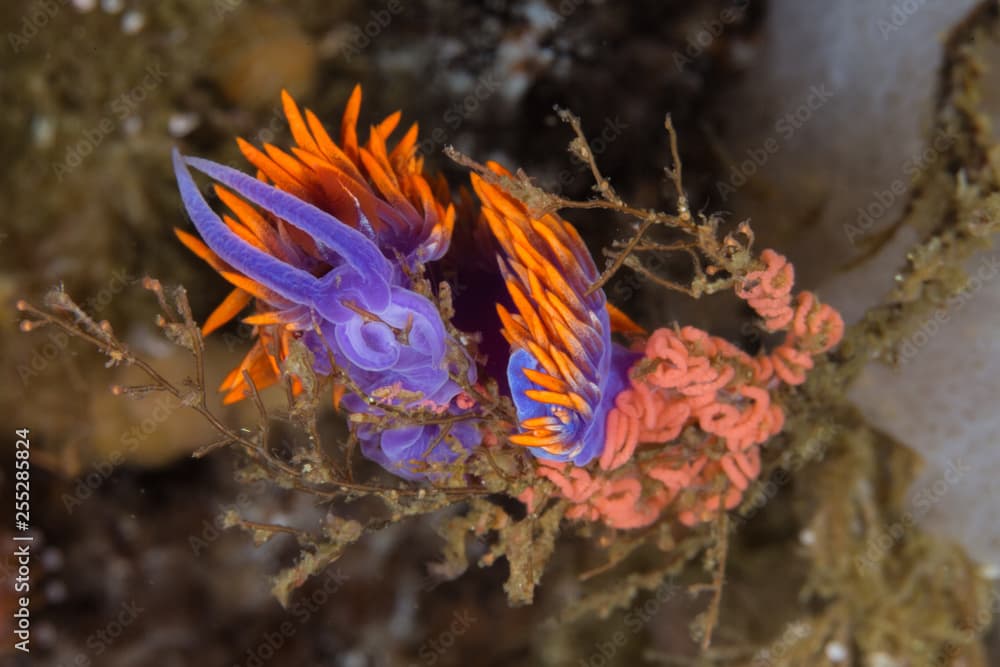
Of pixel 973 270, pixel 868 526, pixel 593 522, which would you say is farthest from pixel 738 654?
pixel 973 270

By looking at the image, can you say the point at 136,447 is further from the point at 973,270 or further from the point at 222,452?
the point at 973,270

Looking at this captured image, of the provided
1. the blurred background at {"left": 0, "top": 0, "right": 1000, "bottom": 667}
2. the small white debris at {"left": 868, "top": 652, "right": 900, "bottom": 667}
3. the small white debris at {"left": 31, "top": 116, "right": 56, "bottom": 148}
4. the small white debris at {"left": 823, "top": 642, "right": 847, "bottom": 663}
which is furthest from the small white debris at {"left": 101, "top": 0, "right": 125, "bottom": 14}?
the small white debris at {"left": 868, "top": 652, "right": 900, "bottom": 667}

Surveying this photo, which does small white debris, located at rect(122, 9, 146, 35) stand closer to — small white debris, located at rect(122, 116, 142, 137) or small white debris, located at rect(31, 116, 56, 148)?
Result: small white debris, located at rect(122, 116, 142, 137)

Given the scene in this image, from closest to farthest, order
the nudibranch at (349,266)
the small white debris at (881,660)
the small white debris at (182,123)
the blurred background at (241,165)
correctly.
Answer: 1. the nudibranch at (349,266)
2. the small white debris at (881,660)
3. the blurred background at (241,165)
4. the small white debris at (182,123)

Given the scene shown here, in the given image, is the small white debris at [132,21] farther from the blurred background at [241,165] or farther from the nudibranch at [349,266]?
the nudibranch at [349,266]

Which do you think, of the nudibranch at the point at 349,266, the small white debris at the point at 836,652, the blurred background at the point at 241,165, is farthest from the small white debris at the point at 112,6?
the small white debris at the point at 836,652

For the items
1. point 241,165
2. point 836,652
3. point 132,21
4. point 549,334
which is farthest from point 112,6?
point 836,652
